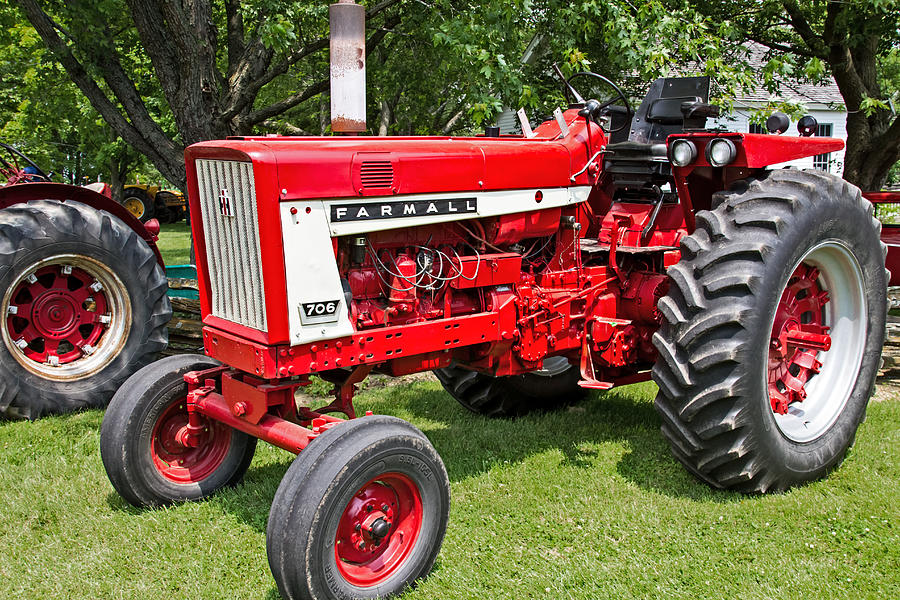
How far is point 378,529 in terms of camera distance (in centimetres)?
313

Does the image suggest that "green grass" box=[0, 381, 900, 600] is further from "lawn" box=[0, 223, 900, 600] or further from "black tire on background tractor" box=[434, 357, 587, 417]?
"black tire on background tractor" box=[434, 357, 587, 417]

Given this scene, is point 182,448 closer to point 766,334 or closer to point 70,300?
point 70,300

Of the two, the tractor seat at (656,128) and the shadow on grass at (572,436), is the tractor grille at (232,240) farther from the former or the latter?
the tractor seat at (656,128)

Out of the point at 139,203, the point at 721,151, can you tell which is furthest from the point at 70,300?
the point at 139,203

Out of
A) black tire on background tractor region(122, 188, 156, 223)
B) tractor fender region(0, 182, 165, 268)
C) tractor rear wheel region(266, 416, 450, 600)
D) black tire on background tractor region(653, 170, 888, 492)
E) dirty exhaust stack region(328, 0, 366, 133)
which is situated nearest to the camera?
tractor rear wheel region(266, 416, 450, 600)

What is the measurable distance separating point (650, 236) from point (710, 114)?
0.79 metres

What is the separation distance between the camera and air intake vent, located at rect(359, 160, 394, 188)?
340cm

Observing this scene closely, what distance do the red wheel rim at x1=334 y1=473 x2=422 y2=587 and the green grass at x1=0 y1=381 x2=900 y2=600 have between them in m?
0.20

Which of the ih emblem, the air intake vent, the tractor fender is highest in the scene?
the air intake vent

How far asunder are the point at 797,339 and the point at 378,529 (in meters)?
2.57

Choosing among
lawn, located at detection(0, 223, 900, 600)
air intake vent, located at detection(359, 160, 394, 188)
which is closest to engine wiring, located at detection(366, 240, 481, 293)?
air intake vent, located at detection(359, 160, 394, 188)

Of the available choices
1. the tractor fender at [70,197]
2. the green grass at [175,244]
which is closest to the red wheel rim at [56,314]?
the tractor fender at [70,197]

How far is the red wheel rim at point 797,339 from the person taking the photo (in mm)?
4309

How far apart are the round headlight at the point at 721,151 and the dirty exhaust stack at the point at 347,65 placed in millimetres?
1791
